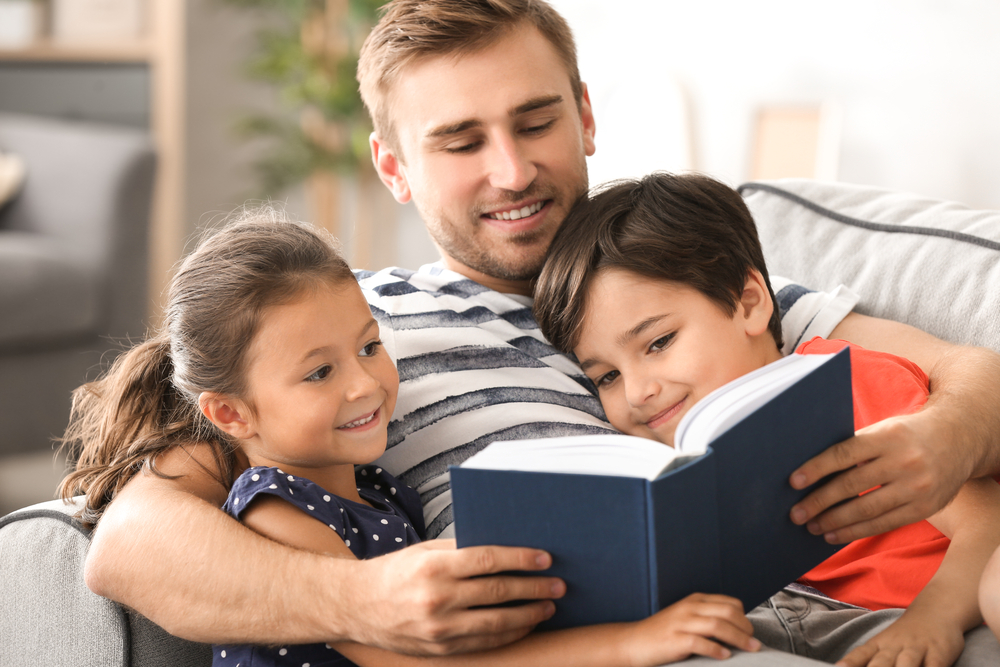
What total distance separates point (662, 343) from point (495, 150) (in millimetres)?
419

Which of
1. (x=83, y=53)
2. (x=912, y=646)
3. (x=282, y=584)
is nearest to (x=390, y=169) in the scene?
(x=282, y=584)

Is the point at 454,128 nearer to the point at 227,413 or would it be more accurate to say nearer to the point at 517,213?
the point at 517,213

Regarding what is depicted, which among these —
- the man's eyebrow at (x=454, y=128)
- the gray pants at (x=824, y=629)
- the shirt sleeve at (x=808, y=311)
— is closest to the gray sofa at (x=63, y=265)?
the man's eyebrow at (x=454, y=128)

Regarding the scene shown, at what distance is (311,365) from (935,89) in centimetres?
225

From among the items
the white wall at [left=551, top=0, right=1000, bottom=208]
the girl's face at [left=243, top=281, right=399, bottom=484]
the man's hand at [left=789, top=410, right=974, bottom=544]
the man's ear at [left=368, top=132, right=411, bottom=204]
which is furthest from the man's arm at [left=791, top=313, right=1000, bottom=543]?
the white wall at [left=551, top=0, right=1000, bottom=208]

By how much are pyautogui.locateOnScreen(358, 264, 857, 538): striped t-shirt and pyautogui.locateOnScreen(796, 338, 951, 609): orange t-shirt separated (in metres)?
0.19

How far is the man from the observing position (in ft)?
2.78

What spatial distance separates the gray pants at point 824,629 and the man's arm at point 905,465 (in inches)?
5.2

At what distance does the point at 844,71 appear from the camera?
2.78 meters

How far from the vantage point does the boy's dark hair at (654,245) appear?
1.18 meters

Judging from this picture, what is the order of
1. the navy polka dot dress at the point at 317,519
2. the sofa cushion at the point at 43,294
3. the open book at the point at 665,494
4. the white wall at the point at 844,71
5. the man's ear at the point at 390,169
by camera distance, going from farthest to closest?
the sofa cushion at the point at 43,294
the white wall at the point at 844,71
the man's ear at the point at 390,169
the navy polka dot dress at the point at 317,519
the open book at the point at 665,494

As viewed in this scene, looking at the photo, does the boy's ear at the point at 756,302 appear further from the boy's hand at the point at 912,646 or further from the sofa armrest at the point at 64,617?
the sofa armrest at the point at 64,617

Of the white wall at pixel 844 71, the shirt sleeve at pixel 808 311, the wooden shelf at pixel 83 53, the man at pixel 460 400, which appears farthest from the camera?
the wooden shelf at pixel 83 53

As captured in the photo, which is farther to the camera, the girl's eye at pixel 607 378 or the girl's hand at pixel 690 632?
the girl's eye at pixel 607 378
